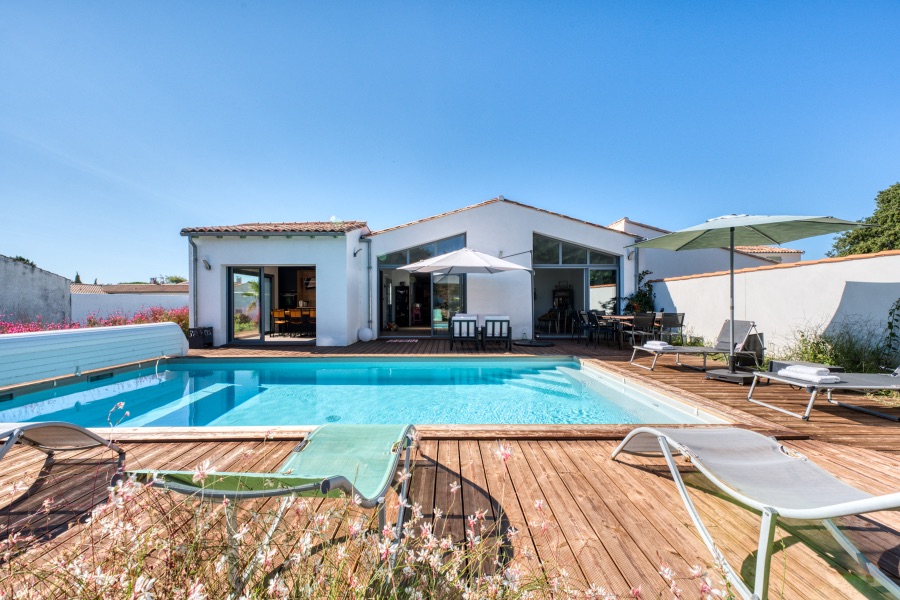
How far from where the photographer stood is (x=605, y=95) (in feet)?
36.8

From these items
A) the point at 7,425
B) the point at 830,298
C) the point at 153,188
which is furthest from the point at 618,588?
the point at 153,188

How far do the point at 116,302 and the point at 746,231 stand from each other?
91.8 feet

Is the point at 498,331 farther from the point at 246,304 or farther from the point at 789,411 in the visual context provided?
the point at 246,304

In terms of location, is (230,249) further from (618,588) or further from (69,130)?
(618,588)

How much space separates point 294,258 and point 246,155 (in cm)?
570

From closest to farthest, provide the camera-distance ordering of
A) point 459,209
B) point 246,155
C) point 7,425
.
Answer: point 7,425 < point 459,209 < point 246,155

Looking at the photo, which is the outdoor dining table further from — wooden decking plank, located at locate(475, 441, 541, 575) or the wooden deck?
wooden decking plank, located at locate(475, 441, 541, 575)

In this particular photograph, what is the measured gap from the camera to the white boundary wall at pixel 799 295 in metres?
5.18

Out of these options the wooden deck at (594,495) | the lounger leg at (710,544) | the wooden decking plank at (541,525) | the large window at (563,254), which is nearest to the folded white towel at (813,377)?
the wooden deck at (594,495)

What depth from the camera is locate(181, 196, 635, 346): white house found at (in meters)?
9.41

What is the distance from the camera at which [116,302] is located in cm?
1992

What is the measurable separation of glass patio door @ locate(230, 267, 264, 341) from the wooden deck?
746cm

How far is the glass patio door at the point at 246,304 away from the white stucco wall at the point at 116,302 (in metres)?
13.9

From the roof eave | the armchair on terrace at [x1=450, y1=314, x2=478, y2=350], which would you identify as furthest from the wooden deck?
the roof eave
